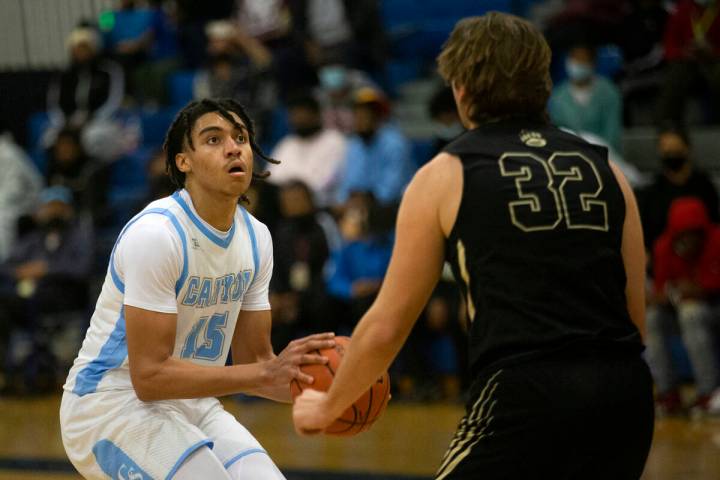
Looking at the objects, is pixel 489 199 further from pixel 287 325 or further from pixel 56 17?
pixel 56 17

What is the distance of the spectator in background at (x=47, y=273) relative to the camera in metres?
10.8

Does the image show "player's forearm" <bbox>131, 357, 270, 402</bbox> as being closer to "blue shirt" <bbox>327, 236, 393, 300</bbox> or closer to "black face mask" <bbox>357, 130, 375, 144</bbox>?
"blue shirt" <bbox>327, 236, 393, 300</bbox>

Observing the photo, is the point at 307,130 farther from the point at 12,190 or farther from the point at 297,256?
the point at 12,190

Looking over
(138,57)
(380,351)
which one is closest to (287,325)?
(138,57)

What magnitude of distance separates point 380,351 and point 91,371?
1247mm

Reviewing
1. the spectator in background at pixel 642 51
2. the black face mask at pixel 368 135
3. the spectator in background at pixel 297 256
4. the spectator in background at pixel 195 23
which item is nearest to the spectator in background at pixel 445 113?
the black face mask at pixel 368 135

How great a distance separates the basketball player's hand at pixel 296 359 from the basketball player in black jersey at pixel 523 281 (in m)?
0.50

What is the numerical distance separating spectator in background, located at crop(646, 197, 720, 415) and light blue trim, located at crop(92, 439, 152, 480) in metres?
5.31

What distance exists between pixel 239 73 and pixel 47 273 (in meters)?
2.79

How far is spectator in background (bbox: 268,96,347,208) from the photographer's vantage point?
10.5 m

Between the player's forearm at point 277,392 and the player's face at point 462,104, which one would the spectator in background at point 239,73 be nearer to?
the player's forearm at point 277,392

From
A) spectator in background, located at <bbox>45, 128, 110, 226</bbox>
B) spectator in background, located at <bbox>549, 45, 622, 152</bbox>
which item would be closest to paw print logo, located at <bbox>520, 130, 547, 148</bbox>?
spectator in background, located at <bbox>549, 45, 622, 152</bbox>

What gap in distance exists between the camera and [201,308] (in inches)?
151

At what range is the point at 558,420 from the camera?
9.26 ft
